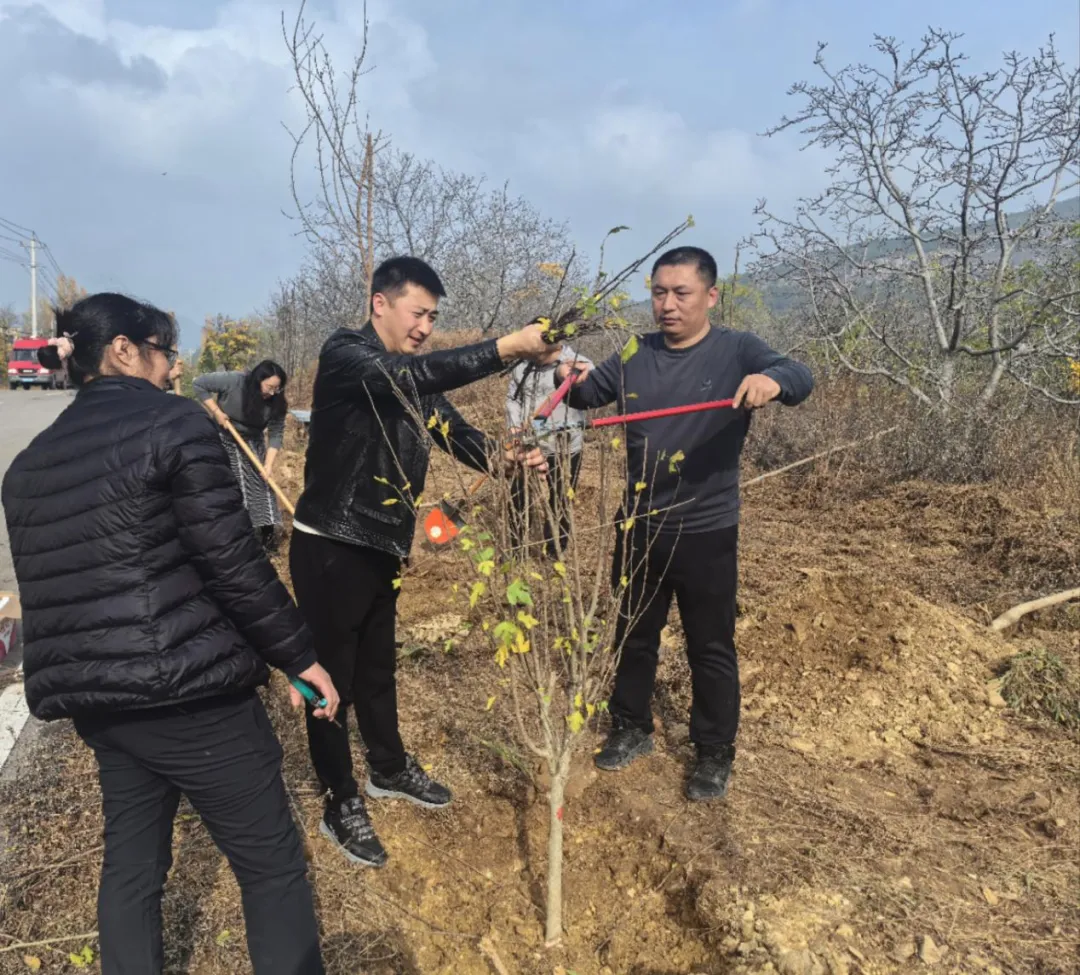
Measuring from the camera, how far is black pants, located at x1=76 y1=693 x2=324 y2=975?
66.0 inches

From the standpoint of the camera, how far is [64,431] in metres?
1.60

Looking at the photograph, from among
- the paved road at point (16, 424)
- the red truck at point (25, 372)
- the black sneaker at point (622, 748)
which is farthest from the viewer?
the red truck at point (25, 372)

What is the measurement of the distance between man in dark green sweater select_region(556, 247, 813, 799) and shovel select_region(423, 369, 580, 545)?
0.81 ft

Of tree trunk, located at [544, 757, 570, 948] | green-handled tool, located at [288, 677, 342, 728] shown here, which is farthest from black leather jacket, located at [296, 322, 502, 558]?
tree trunk, located at [544, 757, 570, 948]

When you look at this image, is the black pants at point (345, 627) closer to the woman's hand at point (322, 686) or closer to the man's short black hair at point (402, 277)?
the woman's hand at point (322, 686)

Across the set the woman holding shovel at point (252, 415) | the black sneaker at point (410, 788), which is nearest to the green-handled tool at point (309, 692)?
the black sneaker at point (410, 788)

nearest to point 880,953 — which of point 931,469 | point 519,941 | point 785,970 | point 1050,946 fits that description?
point 785,970

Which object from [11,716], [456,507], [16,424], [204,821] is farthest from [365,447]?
[16,424]

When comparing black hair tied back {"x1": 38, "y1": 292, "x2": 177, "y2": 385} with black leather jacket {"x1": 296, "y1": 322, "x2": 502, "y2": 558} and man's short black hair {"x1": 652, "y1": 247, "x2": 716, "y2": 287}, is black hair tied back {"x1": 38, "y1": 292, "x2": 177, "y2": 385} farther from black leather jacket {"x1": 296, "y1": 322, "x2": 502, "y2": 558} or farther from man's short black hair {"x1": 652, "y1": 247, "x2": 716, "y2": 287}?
man's short black hair {"x1": 652, "y1": 247, "x2": 716, "y2": 287}

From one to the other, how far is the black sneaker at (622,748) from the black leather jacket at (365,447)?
128cm

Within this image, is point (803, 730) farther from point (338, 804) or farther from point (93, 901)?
point (93, 901)

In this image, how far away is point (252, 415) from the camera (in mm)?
5867

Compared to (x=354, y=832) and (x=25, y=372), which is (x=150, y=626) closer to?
(x=354, y=832)

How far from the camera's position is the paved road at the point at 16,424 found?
598 cm
